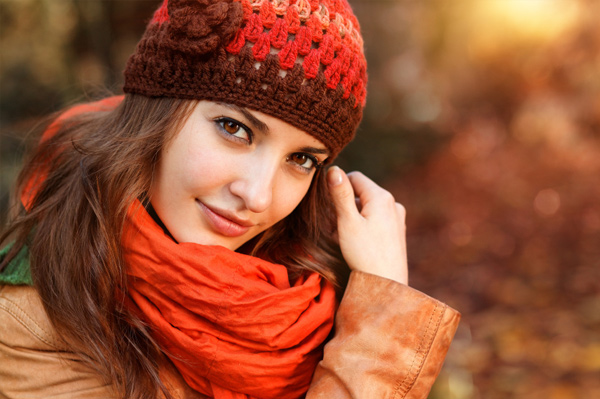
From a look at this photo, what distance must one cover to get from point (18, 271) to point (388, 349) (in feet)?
4.36

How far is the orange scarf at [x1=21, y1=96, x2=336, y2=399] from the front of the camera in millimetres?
1724

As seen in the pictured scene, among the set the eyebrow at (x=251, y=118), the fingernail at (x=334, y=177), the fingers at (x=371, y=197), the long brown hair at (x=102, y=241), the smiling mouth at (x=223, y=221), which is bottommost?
the long brown hair at (x=102, y=241)

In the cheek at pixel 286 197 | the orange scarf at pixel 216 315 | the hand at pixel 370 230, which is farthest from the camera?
the hand at pixel 370 230

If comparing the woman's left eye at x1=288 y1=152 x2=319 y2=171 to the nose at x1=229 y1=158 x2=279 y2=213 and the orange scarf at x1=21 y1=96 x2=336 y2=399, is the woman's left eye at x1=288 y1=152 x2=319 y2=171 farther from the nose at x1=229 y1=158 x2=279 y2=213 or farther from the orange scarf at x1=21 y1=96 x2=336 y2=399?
the orange scarf at x1=21 y1=96 x2=336 y2=399

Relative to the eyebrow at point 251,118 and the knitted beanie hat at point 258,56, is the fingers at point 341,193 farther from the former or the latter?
the eyebrow at point 251,118

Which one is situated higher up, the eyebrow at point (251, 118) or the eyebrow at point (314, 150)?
the eyebrow at point (314, 150)

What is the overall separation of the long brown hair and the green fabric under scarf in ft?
0.09

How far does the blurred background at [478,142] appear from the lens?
14.8 feet

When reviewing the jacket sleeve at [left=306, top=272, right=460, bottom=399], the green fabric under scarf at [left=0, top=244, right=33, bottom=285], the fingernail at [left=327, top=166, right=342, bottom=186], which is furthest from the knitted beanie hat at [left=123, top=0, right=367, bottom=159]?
the green fabric under scarf at [left=0, top=244, right=33, bottom=285]

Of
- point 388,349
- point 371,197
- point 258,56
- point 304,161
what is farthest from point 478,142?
point 258,56

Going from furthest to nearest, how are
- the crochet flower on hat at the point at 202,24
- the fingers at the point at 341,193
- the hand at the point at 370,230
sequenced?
the fingers at the point at 341,193 → the hand at the point at 370,230 → the crochet flower on hat at the point at 202,24

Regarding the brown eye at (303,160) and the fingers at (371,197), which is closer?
the brown eye at (303,160)

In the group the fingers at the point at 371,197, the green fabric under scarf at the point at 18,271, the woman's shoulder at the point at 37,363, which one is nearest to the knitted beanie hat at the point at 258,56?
the fingers at the point at 371,197

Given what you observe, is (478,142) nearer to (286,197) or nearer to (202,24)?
(286,197)
